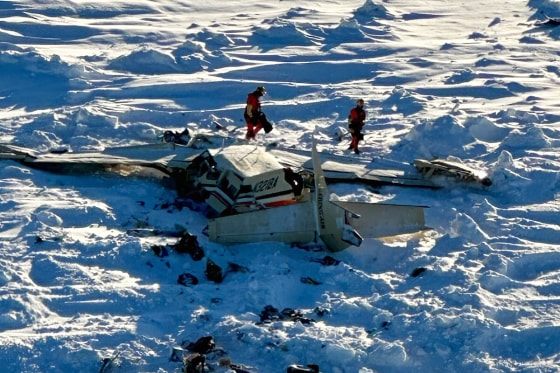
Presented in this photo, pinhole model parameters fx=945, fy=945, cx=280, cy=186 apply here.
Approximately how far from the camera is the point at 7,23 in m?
28.2

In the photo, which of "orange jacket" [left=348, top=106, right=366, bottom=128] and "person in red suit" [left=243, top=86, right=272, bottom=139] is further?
"person in red suit" [left=243, top=86, right=272, bottom=139]

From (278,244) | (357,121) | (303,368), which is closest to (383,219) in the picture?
(278,244)

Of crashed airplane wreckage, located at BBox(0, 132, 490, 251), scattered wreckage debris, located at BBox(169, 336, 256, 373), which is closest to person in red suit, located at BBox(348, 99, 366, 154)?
crashed airplane wreckage, located at BBox(0, 132, 490, 251)

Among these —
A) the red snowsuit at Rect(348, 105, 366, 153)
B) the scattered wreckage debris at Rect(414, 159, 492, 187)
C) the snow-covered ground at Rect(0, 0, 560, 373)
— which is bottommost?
the snow-covered ground at Rect(0, 0, 560, 373)

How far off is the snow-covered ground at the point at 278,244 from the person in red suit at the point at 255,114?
1.38ft

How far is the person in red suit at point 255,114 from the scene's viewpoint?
19.4 metres

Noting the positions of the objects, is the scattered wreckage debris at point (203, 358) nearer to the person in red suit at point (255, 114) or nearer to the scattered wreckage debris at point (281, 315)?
the scattered wreckage debris at point (281, 315)

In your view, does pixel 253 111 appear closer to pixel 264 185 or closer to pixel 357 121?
pixel 357 121

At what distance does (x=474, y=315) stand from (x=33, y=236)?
6841 millimetres

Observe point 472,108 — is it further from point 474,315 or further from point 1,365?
point 1,365

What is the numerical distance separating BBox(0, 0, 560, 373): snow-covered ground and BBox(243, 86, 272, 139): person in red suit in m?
0.42

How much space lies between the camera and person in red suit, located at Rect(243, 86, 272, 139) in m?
19.4

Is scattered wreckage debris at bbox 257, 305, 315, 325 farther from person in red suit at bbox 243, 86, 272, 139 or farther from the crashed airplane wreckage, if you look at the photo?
person in red suit at bbox 243, 86, 272, 139

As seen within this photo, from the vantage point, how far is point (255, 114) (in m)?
19.4
